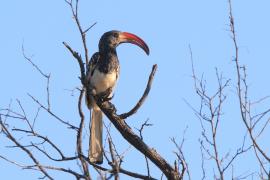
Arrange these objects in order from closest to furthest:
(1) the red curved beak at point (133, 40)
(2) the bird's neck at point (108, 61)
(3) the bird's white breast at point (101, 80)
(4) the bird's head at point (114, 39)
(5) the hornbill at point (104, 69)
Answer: (5) the hornbill at point (104, 69), (3) the bird's white breast at point (101, 80), (2) the bird's neck at point (108, 61), (1) the red curved beak at point (133, 40), (4) the bird's head at point (114, 39)

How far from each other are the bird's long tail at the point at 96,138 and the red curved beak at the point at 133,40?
80cm

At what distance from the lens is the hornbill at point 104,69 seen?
6870 millimetres

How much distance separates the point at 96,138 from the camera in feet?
21.8

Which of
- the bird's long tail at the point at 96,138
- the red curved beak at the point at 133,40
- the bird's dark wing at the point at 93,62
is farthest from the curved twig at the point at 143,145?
the red curved beak at the point at 133,40

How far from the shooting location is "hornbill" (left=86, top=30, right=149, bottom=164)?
22.5 feet

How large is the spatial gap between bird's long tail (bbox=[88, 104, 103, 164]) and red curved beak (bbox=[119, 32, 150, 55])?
31.4 inches

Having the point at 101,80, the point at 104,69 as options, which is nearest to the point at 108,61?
the point at 104,69

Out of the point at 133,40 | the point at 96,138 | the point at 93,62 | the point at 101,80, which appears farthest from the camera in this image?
the point at 133,40

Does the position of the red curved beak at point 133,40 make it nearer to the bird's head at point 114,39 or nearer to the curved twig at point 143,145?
the bird's head at point 114,39

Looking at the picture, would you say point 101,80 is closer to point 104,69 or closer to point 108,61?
point 104,69

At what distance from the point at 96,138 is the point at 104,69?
84cm

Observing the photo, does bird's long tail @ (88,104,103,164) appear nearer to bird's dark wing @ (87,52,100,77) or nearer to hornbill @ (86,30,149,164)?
hornbill @ (86,30,149,164)

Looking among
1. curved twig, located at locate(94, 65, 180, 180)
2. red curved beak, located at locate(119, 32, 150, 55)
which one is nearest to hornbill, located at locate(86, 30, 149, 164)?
red curved beak, located at locate(119, 32, 150, 55)

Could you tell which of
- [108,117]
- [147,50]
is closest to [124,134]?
[108,117]
